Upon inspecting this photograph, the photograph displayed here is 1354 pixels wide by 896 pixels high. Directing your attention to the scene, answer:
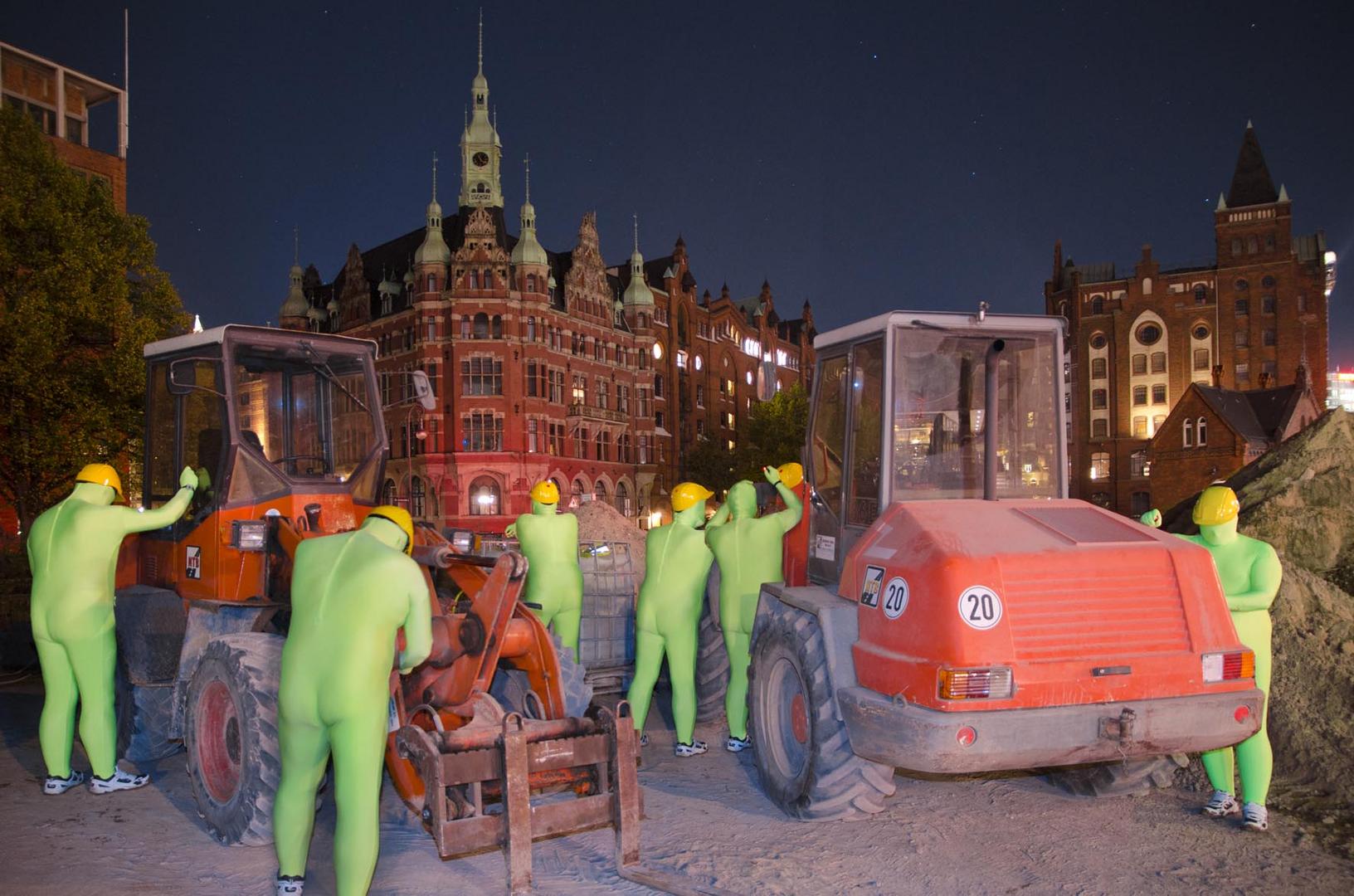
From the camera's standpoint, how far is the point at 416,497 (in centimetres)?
4756

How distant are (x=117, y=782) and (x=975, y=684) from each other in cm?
600

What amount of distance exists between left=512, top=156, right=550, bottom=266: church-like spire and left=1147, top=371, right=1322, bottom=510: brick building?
36.5 m

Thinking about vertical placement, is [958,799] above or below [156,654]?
below

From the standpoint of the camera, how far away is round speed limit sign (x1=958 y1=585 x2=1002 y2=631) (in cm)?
485

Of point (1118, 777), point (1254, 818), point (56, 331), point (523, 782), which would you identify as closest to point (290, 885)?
point (523, 782)

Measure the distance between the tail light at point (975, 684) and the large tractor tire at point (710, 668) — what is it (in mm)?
4005

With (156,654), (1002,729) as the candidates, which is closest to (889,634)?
(1002,729)

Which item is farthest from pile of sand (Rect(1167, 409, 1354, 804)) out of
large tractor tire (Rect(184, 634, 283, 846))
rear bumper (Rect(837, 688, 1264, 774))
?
large tractor tire (Rect(184, 634, 283, 846))

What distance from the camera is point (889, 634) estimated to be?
5246 millimetres

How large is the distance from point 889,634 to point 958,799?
212 centimetres

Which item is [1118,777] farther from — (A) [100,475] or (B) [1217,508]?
(A) [100,475]

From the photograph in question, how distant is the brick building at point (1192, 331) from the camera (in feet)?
217

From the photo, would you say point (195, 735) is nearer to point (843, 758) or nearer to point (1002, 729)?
point (843, 758)

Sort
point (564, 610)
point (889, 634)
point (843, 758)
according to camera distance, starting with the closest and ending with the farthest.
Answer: point (889, 634) < point (843, 758) < point (564, 610)
